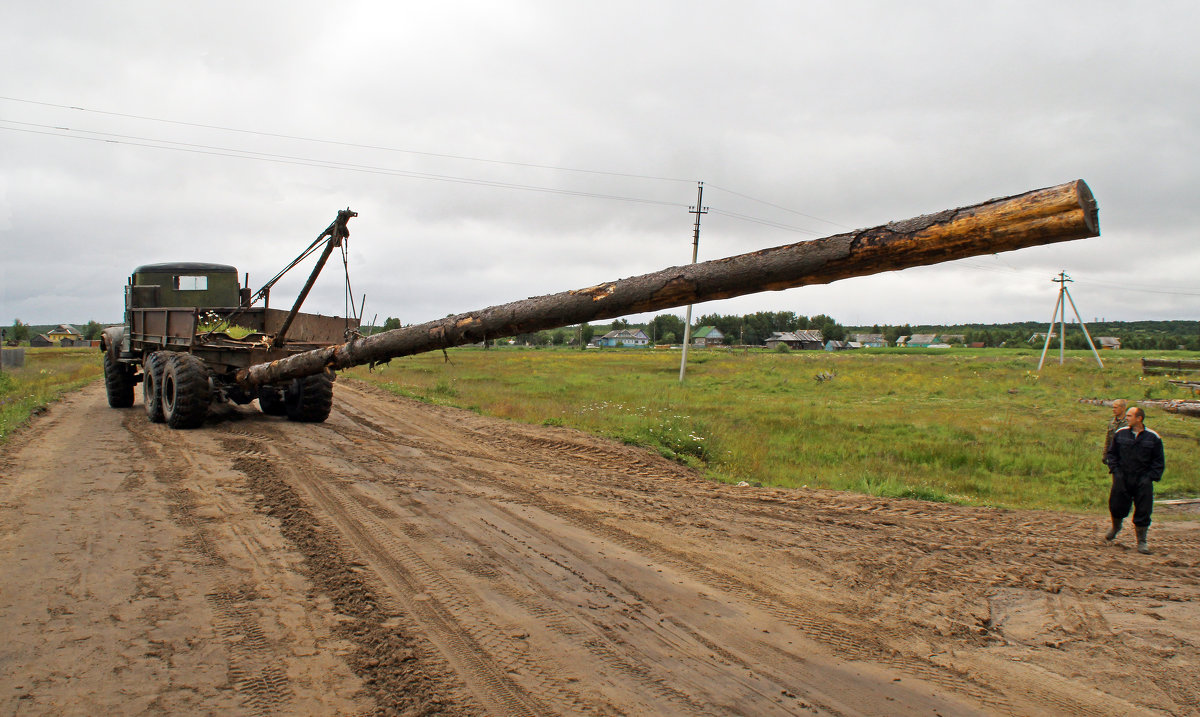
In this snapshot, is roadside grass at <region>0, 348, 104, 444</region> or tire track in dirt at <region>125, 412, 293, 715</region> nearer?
tire track in dirt at <region>125, 412, 293, 715</region>

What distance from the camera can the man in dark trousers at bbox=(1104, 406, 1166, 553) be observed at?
6316mm

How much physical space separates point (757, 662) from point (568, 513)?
121 inches

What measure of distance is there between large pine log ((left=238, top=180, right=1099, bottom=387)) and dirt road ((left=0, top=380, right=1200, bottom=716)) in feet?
6.35

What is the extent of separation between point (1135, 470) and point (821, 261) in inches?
207

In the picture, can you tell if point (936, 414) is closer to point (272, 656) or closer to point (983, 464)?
point (983, 464)

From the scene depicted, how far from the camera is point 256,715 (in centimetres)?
290

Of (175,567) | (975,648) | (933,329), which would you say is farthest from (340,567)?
(933,329)

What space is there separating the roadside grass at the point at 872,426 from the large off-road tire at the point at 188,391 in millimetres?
6297

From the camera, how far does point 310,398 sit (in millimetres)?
11547

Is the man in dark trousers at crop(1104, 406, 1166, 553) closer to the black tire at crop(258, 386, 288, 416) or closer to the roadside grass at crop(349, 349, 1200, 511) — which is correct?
the roadside grass at crop(349, 349, 1200, 511)

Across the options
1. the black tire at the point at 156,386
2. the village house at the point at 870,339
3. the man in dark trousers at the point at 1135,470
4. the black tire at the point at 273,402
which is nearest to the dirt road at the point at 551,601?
the man in dark trousers at the point at 1135,470

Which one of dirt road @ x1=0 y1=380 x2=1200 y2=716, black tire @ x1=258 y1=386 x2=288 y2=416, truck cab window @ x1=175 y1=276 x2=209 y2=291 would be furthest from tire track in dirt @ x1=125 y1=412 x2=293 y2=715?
truck cab window @ x1=175 y1=276 x2=209 y2=291

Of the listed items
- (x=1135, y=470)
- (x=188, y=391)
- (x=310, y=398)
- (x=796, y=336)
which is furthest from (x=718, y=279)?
(x=796, y=336)

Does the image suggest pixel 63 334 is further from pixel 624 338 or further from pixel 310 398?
pixel 310 398
